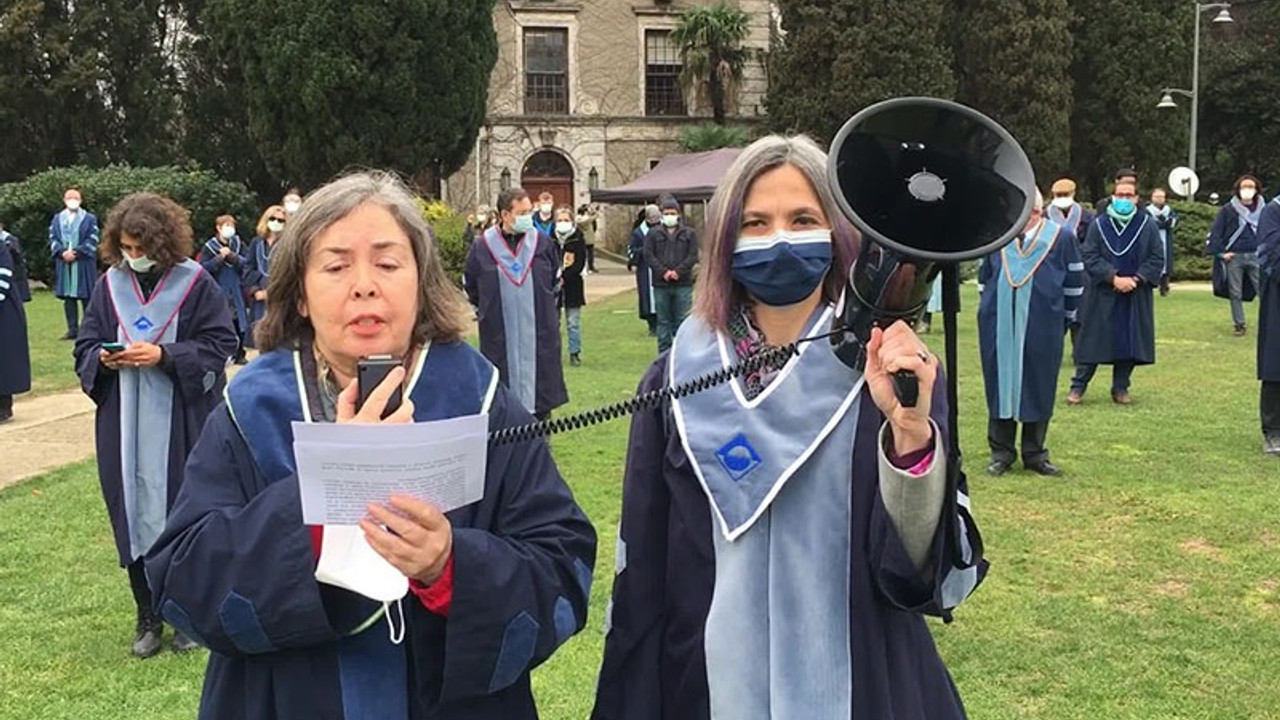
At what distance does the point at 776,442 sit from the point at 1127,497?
228 inches

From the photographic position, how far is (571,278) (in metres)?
15.9

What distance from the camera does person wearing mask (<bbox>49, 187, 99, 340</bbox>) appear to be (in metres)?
16.1

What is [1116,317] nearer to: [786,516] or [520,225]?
[520,225]

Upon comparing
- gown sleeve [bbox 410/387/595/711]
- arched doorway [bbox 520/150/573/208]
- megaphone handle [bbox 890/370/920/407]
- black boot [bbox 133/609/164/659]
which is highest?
arched doorway [bbox 520/150/573/208]

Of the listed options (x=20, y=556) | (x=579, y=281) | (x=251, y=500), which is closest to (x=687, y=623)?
(x=251, y=500)

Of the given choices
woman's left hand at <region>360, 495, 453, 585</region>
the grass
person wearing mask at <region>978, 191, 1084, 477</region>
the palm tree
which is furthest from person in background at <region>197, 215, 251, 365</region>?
the palm tree

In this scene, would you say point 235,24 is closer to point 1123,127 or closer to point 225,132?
point 225,132

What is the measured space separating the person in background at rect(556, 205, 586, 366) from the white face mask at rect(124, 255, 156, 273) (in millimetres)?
9166

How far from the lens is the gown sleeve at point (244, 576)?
1.92 m

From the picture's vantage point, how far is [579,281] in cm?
1591

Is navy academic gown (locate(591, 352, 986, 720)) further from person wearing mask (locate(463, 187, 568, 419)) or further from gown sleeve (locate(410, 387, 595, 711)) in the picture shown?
person wearing mask (locate(463, 187, 568, 419))

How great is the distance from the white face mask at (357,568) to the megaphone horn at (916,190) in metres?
0.85

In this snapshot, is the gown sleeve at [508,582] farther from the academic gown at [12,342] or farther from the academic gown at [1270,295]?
Result: the academic gown at [12,342]

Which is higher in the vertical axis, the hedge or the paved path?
the hedge
